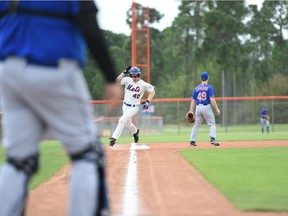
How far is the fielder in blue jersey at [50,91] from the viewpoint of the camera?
12.2ft

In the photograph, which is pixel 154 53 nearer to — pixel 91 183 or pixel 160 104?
pixel 160 104

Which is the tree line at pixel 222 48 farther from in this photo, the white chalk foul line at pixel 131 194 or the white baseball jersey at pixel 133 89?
the white chalk foul line at pixel 131 194

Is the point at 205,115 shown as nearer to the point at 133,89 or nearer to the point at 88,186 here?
the point at 133,89

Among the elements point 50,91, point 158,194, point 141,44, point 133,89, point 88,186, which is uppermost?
point 141,44

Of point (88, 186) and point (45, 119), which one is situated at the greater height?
point (45, 119)

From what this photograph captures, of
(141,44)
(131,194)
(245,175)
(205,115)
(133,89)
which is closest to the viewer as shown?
(131,194)

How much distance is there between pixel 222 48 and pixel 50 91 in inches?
2755

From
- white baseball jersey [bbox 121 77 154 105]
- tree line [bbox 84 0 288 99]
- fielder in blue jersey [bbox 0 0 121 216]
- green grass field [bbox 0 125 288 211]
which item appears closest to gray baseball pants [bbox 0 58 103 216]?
fielder in blue jersey [bbox 0 0 121 216]

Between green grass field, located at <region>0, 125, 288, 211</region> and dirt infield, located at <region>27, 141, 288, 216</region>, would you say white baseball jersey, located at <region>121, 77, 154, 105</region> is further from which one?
dirt infield, located at <region>27, 141, 288, 216</region>

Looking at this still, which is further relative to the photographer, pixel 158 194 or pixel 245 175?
pixel 245 175

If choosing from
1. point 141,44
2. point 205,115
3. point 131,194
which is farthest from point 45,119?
point 141,44

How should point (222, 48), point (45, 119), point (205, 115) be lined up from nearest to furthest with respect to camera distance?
point (45, 119), point (205, 115), point (222, 48)

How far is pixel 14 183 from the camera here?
3859 mm

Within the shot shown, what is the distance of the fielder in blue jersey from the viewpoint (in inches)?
146
